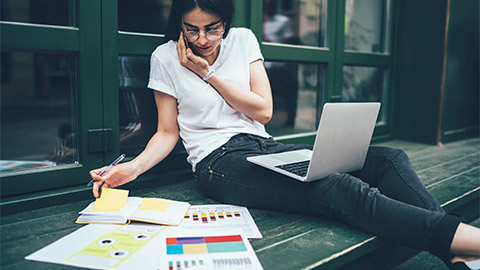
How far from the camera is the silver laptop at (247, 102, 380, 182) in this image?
4.34 ft

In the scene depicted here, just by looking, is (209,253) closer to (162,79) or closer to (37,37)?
(162,79)

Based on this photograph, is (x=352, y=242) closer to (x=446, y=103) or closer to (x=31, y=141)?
(x=446, y=103)

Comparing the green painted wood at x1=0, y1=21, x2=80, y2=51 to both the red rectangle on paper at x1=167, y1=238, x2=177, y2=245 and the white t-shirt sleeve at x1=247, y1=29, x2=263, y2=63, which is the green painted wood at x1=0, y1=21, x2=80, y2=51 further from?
the red rectangle on paper at x1=167, y1=238, x2=177, y2=245

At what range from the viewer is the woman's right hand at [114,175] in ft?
4.69

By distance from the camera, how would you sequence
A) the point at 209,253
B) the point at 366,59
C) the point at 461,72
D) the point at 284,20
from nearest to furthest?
1. the point at 209,253
2. the point at 366,59
3. the point at 461,72
4. the point at 284,20

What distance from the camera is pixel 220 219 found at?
1445 mm

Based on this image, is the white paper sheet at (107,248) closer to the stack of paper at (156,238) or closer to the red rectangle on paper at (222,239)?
the stack of paper at (156,238)

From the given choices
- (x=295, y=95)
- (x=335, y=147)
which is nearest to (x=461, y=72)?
(x=295, y=95)

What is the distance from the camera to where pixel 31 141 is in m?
4.52

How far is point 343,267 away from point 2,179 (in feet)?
4.07

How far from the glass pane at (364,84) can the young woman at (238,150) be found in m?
1.36

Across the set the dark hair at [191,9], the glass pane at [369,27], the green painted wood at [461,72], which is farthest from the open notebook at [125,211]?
the green painted wood at [461,72]

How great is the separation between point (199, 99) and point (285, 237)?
68 centimetres

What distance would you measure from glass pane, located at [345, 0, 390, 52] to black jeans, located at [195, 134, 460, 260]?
1639 millimetres
